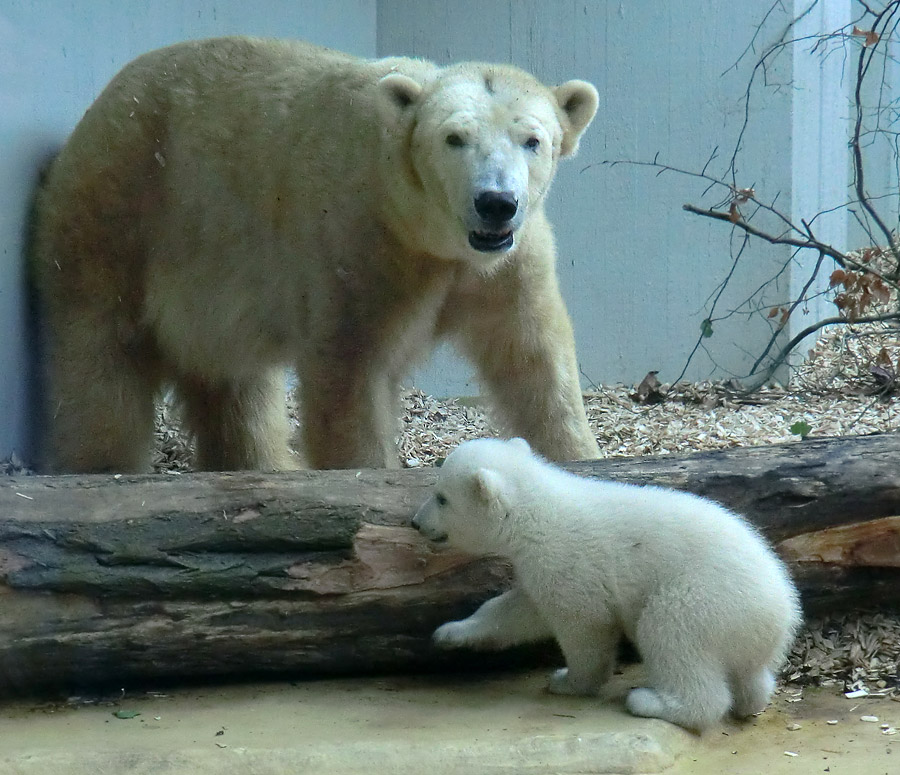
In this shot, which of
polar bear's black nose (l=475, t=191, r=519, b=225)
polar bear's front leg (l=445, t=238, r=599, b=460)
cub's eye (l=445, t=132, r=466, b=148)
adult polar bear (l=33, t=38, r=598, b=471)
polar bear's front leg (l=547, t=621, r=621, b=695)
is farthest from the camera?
polar bear's front leg (l=445, t=238, r=599, b=460)

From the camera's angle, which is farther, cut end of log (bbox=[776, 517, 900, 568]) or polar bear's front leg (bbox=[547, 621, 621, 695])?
cut end of log (bbox=[776, 517, 900, 568])

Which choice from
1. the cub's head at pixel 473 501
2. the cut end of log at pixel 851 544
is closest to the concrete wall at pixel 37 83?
→ the cub's head at pixel 473 501

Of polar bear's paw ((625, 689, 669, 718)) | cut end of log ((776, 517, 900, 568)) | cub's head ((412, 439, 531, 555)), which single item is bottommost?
polar bear's paw ((625, 689, 669, 718))

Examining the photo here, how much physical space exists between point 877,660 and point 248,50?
2.89 meters

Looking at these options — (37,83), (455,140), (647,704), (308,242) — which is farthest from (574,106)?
(647,704)

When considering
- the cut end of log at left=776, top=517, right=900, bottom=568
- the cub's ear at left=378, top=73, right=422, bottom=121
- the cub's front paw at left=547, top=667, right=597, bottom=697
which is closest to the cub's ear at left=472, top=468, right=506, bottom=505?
the cub's front paw at left=547, top=667, right=597, bottom=697

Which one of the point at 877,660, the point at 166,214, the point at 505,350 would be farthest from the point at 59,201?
the point at 877,660

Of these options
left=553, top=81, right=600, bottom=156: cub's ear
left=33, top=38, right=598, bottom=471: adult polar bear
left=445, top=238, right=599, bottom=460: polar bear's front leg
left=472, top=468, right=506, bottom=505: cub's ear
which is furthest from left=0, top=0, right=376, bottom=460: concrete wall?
left=472, top=468, right=506, bottom=505: cub's ear

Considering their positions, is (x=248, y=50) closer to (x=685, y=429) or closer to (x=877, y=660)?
(x=685, y=429)

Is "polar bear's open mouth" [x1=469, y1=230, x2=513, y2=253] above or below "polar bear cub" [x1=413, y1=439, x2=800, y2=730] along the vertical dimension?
above

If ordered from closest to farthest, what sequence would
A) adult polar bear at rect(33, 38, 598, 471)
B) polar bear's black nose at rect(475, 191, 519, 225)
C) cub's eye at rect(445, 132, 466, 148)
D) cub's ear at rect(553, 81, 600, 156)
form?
polar bear's black nose at rect(475, 191, 519, 225), cub's eye at rect(445, 132, 466, 148), adult polar bear at rect(33, 38, 598, 471), cub's ear at rect(553, 81, 600, 156)

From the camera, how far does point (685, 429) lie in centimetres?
489

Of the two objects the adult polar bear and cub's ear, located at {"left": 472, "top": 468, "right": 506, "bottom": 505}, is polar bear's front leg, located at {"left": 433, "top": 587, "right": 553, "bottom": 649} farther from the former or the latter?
the adult polar bear

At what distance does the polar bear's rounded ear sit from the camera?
244cm
